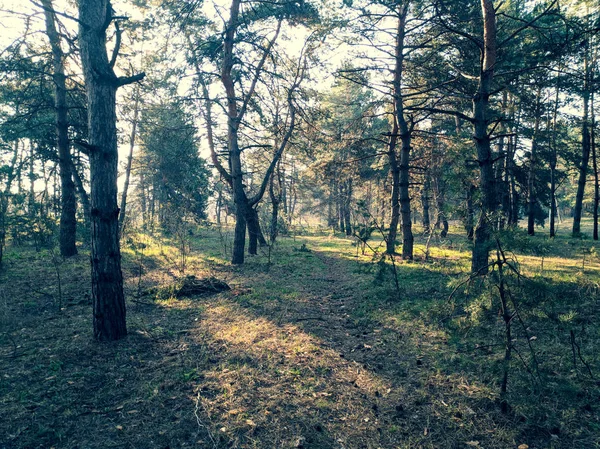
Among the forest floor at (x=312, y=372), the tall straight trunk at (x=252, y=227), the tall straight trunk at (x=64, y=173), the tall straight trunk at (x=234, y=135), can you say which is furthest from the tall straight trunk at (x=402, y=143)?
the tall straight trunk at (x=64, y=173)

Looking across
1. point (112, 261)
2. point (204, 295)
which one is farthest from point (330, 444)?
point (204, 295)

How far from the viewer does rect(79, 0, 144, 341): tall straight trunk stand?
5.49m

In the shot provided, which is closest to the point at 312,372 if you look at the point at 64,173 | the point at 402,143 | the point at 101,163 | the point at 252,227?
the point at 101,163

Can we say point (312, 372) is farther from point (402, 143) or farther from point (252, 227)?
point (252, 227)

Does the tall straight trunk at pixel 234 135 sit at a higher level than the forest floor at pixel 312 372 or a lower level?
higher

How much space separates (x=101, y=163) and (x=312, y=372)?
474cm

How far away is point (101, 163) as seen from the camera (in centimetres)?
554

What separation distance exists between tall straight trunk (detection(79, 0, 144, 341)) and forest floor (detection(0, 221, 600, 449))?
77 cm

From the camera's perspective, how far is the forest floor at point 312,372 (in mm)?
3400

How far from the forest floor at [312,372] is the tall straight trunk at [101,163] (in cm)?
77

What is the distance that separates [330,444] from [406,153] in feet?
39.0

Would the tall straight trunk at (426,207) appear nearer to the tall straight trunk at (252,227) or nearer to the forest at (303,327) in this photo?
the forest at (303,327)

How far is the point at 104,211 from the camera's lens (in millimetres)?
5492

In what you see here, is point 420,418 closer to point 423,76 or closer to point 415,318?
point 415,318
